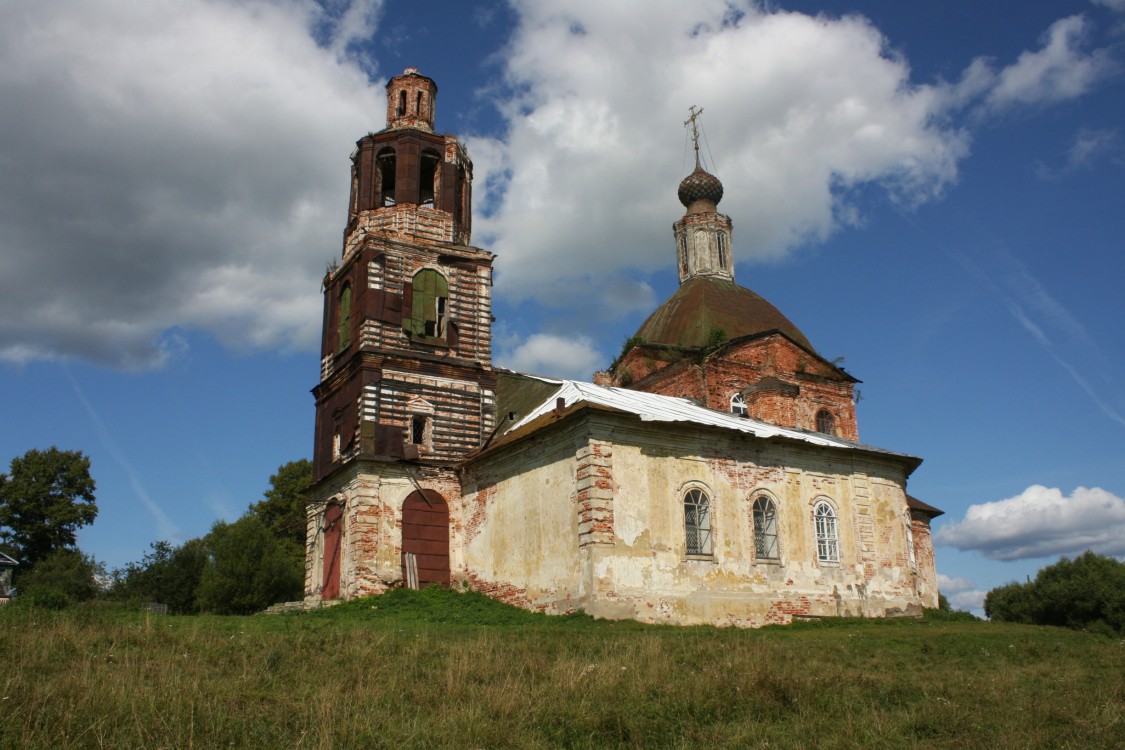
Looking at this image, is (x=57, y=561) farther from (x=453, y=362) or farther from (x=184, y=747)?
(x=184, y=747)

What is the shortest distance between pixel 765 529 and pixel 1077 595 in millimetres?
17643

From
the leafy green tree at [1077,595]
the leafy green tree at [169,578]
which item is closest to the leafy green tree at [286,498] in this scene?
the leafy green tree at [169,578]

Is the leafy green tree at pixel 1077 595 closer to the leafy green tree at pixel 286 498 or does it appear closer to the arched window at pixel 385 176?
the arched window at pixel 385 176

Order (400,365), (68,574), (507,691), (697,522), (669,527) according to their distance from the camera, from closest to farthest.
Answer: (507,691) < (669,527) < (697,522) < (400,365) < (68,574)

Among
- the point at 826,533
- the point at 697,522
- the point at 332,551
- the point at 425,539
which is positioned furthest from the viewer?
the point at 332,551

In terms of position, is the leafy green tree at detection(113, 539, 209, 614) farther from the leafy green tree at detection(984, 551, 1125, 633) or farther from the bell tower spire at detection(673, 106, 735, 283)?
the leafy green tree at detection(984, 551, 1125, 633)

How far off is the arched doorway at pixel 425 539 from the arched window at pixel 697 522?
6.49 metres

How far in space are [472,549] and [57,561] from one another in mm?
24541

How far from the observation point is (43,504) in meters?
40.3

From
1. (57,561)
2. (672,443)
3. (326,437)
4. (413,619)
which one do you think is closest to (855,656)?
(672,443)

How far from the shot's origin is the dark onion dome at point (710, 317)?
101 feet

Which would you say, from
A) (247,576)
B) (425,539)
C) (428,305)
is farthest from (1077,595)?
(247,576)

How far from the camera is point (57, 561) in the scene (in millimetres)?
37031

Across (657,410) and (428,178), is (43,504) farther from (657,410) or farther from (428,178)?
(657,410)
